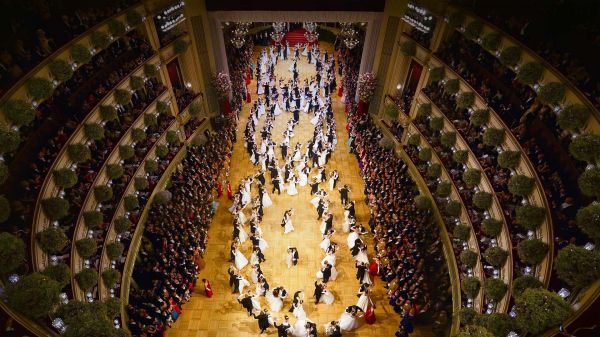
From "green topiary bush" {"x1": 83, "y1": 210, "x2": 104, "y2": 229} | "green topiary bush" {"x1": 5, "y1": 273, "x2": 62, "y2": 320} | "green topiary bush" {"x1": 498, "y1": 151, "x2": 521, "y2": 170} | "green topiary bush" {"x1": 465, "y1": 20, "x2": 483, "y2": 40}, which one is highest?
"green topiary bush" {"x1": 465, "y1": 20, "x2": 483, "y2": 40}

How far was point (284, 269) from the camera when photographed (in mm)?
20844

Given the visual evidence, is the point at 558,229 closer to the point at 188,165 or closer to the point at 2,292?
the point at 2,292

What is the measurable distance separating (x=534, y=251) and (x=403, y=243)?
7.90 m

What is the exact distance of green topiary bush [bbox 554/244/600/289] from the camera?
9617mm

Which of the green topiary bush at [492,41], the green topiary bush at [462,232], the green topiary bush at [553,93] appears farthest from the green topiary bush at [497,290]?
the green topiary bush at [492,41]

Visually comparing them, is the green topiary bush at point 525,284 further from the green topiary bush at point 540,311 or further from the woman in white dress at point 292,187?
the woman in white dress at point 292,187

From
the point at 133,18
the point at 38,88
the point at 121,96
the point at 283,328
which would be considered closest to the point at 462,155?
the point at 283,328

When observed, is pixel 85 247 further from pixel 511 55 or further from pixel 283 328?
pixel 511 55

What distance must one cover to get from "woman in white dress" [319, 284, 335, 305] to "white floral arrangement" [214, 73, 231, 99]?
14928mm

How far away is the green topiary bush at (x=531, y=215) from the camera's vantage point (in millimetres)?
12717

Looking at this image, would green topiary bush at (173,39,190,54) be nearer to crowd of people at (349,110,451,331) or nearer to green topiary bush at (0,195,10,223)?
crowd of people at (349,110,451,331)

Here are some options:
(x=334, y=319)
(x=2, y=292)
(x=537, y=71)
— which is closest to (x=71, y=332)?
(x=2, y=292)

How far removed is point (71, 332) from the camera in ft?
32.8

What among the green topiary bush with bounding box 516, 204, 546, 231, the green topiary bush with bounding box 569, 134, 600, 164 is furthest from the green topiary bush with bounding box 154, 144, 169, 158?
the green topiary bush with bounding box 569, 134, 600, 164
